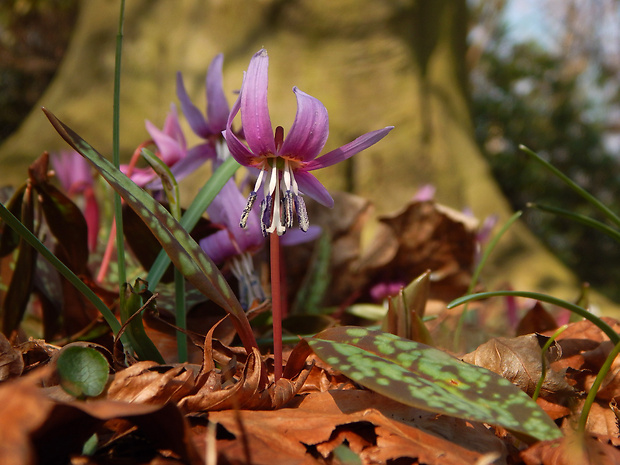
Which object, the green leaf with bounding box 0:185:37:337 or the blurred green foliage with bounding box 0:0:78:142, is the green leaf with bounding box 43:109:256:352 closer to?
the green leaf with bounding box 0:185:37:337

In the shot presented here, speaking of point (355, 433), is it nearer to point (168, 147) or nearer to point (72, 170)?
point (168, 147)

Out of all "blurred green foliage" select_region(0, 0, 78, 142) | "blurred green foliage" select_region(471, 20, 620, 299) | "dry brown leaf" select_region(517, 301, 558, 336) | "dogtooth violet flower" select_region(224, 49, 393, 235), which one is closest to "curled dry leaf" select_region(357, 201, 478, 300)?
"dry brown leaf" select_region(517, 301, 558, 336)

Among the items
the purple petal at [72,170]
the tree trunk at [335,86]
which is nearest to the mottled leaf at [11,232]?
the purple petal at [72,170]

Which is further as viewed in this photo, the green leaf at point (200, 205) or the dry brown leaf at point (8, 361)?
the green leaf at point (200, 205)

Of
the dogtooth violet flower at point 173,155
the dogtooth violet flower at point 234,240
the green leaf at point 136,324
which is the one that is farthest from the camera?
the dogtooth violet flower at point 173,155

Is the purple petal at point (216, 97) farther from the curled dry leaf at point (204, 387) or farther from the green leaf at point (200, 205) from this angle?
the curled dry leaf at point (204, 387)

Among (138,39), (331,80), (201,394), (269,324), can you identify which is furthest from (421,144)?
(201,394)

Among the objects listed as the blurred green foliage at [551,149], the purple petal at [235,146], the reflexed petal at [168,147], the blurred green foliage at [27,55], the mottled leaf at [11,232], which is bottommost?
the blurred green foliage at [551,149]
